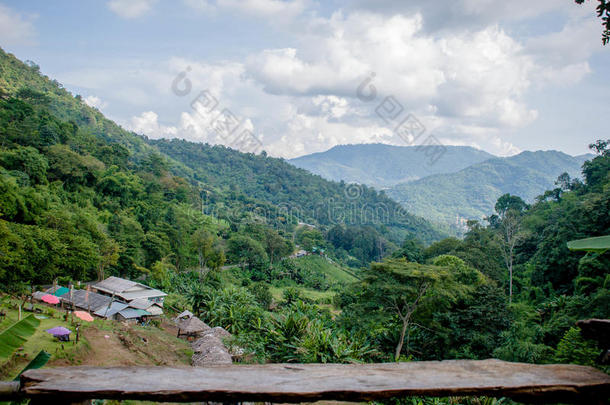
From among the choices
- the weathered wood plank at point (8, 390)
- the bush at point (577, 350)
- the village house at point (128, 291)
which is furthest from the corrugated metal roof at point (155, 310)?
the weathered wood plank at point (8, 390)

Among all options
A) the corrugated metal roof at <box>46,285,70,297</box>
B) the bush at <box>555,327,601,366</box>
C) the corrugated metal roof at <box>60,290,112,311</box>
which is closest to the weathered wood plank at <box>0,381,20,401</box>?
the bush at <box>555,327,601,366</box>

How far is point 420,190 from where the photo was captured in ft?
504

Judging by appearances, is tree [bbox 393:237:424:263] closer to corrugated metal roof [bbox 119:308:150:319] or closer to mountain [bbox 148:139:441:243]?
corrugated metal roof [bbox 119:308:150:319]

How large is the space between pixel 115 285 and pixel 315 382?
767 inches

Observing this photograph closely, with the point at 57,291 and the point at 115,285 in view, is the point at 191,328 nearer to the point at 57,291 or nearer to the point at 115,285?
the point at 57,291

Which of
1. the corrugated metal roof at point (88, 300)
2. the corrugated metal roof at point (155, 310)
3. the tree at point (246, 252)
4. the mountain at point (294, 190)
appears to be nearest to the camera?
the corrugated metal roof at point (88, 300)

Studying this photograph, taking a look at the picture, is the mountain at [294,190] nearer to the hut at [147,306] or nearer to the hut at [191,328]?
the hut at [147,306]

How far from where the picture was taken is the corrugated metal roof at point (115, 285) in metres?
17.8

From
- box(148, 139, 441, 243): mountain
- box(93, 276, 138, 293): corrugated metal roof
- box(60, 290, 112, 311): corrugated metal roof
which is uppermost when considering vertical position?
box(148, 139, 441, 243): mountain

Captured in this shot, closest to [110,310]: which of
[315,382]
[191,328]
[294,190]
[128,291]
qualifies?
[128,291]

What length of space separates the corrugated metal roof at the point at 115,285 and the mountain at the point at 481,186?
363ft

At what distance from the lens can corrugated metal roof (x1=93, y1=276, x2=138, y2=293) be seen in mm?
17769

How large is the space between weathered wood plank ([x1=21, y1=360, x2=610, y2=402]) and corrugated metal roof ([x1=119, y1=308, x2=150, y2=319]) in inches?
590

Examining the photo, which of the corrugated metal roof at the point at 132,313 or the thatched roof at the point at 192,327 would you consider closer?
the thatched roof at the point at 192,327
